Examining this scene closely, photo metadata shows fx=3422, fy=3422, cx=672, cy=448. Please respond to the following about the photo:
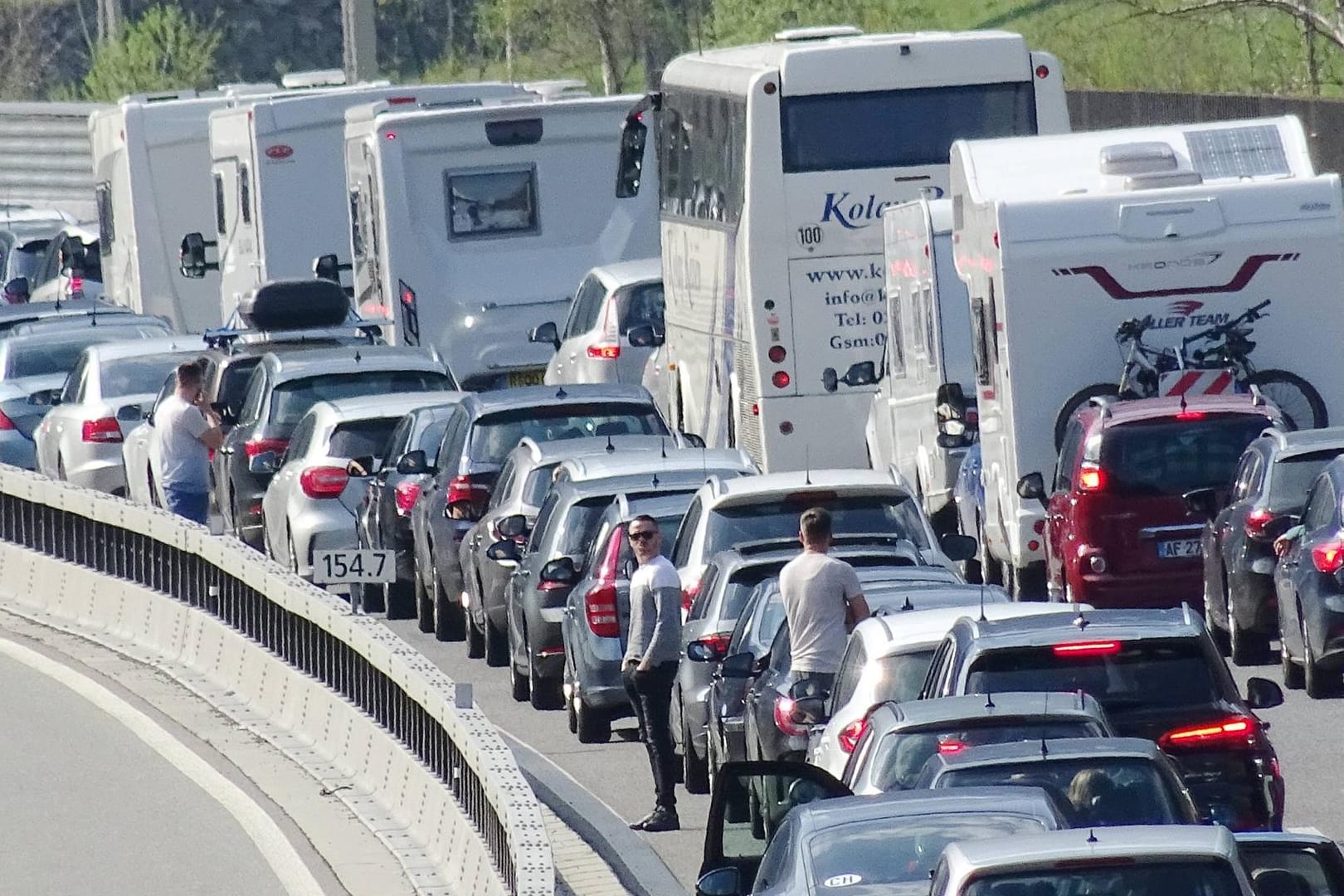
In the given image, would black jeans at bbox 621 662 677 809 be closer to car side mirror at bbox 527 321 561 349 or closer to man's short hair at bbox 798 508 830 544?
man's short hair at bbox 798 508 830 544

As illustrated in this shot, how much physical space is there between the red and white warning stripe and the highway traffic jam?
3 cm

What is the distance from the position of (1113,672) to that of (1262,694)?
3.67 feet

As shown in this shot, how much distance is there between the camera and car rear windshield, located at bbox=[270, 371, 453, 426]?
2612cm

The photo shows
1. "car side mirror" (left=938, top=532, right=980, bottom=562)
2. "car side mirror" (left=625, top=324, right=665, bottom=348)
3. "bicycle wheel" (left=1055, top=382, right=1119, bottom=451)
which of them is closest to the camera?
"car side mirror" (left=938, top=532, right=980, bottom=562)

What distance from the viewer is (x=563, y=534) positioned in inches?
749

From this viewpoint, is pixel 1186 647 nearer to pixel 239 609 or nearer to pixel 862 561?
pixel 862 561

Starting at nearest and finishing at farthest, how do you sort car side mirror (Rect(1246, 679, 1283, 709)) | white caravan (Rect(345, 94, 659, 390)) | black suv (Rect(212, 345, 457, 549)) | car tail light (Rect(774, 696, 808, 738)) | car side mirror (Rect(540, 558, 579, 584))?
car side mirror (Rect(1246, 679, 1283, 709)), car tail light (Rect(774, 696, 808, 738)), car side mirror (Rect(540, 558, 579, 584)), black suv (Rect(212, 345, 457, 549)), white caravan (Rect(345, 94, 659, 390))

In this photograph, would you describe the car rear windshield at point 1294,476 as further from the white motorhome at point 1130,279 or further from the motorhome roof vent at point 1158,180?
the motorhome roof vent at point 1158,180

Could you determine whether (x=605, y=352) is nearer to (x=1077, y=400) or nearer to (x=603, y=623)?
(x=1077, y=400)

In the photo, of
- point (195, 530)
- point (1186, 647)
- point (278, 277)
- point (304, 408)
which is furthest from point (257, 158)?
point (1186, 647)

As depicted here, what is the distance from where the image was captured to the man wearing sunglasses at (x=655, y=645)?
15820mm

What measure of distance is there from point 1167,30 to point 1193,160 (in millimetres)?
27796

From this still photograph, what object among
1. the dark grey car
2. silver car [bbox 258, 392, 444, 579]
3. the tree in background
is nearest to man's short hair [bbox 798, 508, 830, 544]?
the dark grey car

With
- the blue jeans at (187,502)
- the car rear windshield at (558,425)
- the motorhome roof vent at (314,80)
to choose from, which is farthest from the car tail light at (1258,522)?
the motorhome roof vent at (314,80)
